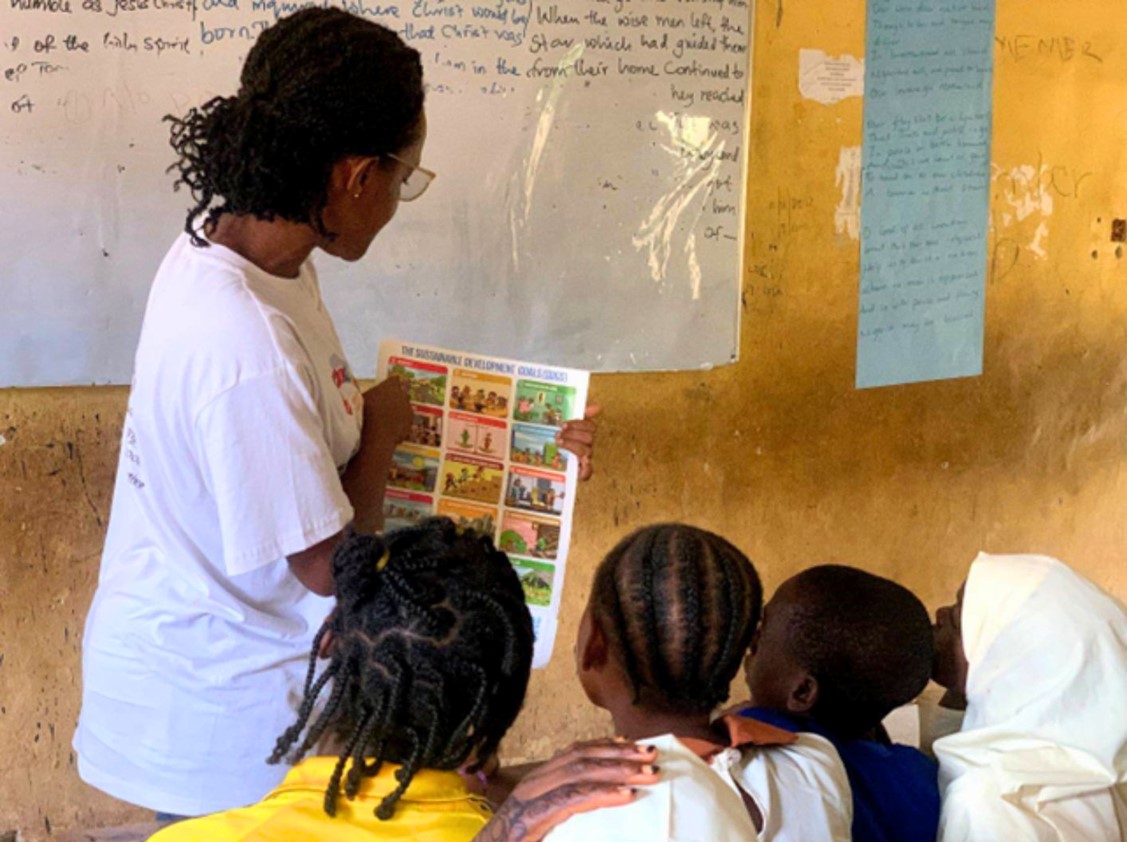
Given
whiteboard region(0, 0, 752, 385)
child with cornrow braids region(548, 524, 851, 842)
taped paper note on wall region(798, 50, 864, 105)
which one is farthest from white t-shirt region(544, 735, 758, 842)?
taped paper note on wall region(798, 50, 864, 105)

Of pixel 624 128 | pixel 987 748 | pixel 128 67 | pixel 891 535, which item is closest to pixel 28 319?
pixel 128 67

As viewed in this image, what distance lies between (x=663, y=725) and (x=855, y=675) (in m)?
0.46

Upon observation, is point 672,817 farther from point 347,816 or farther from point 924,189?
point 924,189

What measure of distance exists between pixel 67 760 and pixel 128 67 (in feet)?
4.98

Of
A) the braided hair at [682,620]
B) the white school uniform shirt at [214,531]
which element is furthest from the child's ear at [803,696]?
the white school uniform shirt at [214,531]

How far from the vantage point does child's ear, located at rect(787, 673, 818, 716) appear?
167 centimetres

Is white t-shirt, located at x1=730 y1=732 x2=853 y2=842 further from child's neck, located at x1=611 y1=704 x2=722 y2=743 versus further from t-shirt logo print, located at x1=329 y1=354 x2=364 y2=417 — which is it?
t-shirt logo print, located at x1=329 y1=354 x2=364 y2=417

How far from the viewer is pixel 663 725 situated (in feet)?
4.40

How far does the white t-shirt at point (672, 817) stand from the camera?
108cm

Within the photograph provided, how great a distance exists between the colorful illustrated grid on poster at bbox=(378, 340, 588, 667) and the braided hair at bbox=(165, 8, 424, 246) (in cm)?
48

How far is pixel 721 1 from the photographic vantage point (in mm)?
3229

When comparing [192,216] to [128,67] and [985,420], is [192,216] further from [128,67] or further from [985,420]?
[985,420]

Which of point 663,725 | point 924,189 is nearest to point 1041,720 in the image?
point 663,725

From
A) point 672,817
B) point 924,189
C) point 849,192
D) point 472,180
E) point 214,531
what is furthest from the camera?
point 924,189
